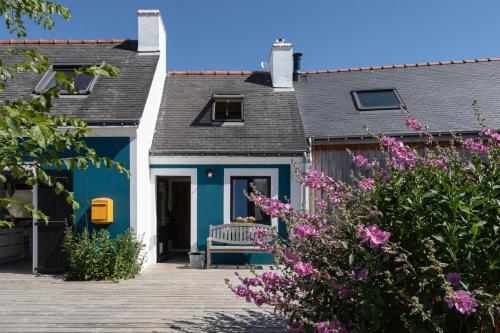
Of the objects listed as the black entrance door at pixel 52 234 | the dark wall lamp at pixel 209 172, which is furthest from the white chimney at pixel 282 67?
the black entrance door at pixel 52 234

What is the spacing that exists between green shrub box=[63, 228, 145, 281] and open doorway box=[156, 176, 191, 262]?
2.22 metres

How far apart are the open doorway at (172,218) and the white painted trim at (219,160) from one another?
2.87ft

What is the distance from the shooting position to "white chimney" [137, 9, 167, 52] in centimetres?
1127

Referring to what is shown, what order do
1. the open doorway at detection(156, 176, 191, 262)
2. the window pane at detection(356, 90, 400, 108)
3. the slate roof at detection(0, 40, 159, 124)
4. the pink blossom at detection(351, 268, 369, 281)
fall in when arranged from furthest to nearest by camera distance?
the window pane at detection(356, 90, 400, 108), the open doorway at detection(156, 176, 191, 262), the slate roof at detection(0, 40, 159, 124), the pink blossom at detection(351, 268, 369, 281)

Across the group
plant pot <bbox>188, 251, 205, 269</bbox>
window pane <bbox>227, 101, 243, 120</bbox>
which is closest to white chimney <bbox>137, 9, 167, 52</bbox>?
window pane <bbox>227, 101, 243, 120</bbox>

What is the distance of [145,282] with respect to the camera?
754 cm

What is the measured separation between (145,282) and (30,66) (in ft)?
19.7

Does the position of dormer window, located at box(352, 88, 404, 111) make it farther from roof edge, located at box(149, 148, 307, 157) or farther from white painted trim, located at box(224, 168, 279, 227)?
white painted trim, located at box(224, 168, 279, 227)

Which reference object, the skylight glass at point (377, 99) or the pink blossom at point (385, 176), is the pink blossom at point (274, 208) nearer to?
the pink blossom at point (385, 176)

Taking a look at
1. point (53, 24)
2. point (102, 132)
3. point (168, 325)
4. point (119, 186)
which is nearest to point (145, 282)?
point (119, 186)

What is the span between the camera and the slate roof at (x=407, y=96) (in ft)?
35.1

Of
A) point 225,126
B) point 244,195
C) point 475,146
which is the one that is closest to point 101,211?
point 244,195

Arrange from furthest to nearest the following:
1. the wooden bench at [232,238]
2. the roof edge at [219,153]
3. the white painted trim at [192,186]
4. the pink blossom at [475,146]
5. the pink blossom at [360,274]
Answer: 1. the white painted trim at [192,186]
2. the roof edge at [219,153]
3. the wooden bench at [232,238]
4. the pink blossom at [475,146]
5. the pink blossom at [360,274]

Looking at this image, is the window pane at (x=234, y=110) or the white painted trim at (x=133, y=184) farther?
the window pane at (x=234, y=110)
